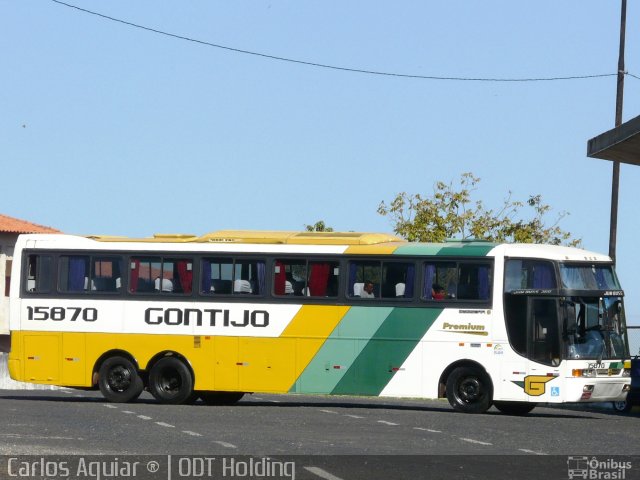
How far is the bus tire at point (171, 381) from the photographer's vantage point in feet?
94.8

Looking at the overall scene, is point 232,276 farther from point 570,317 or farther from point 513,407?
point 570,317

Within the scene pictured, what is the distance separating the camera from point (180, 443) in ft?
57.9

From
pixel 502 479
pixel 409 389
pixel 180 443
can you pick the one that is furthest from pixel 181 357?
pixel 502 479

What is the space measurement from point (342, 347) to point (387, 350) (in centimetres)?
85

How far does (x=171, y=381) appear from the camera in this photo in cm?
2919

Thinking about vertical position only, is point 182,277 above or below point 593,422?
above

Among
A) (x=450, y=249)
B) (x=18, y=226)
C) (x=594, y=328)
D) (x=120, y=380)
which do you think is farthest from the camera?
(x=18, y=226)

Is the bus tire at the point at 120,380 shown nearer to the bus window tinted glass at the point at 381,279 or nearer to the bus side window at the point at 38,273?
the bus side window at the point at 38,273

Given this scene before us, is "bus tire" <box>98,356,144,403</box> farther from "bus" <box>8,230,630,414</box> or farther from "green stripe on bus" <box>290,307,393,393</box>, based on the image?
"green stripe on bus" <box>290,307,393,393</box>

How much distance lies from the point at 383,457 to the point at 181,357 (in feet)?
44.0

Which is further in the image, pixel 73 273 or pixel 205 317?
pixel 73 273

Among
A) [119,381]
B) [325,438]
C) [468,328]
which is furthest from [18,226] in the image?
[325,438]

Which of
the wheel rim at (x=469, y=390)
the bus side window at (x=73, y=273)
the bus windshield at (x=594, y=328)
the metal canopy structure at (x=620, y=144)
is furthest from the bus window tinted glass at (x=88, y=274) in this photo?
the metal canopy structure at (x=620, y=144)

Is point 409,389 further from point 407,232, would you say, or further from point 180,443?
point 407,232
